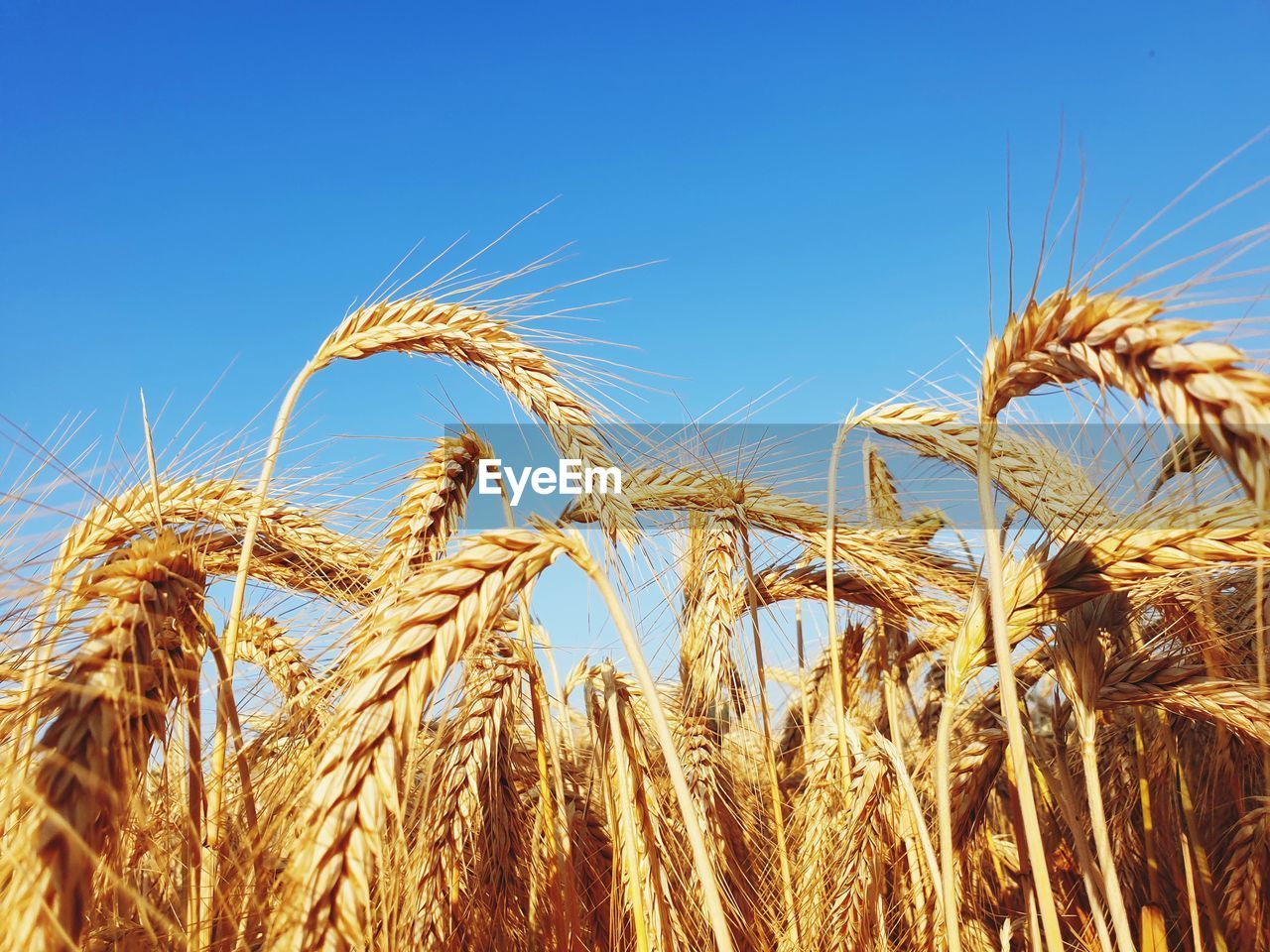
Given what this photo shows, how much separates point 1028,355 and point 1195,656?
5.25 feet

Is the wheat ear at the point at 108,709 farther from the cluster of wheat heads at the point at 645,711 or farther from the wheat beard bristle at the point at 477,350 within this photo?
the wheat beard bristle at the point at 477,350

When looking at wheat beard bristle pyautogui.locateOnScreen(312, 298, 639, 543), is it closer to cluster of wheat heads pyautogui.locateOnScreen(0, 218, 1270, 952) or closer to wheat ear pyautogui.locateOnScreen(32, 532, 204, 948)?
A: cluster of wheat heads pyautogui.locateOnScreen(0, 218, 1270, 952)

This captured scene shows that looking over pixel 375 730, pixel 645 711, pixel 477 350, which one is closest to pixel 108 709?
pixel 375 730

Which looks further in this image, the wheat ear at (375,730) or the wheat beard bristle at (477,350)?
the wheat beard bristle at (477,350)

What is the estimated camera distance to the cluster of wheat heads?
1.20m

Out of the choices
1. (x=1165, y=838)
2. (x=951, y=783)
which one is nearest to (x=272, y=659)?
(x=951, y=783)

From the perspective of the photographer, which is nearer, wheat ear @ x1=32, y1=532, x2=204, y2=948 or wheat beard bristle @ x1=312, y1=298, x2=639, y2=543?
wheat ear @ x1=32, y1=532, x2=204, y2=948

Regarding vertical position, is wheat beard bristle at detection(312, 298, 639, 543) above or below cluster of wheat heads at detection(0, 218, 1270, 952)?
above

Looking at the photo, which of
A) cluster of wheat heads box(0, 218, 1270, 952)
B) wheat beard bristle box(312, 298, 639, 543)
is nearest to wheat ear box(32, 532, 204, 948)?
cluster of wheat heads box(0, 218, 1270, 952)

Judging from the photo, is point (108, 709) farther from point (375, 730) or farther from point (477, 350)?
point (477, 350)

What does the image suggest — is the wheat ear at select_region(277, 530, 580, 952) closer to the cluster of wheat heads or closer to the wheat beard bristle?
the cluster of wheat heads

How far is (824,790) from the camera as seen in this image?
2680mm

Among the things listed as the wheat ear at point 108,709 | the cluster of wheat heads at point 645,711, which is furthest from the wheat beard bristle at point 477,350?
the wheat ear at point 108,709

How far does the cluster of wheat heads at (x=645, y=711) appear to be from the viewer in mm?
1203
